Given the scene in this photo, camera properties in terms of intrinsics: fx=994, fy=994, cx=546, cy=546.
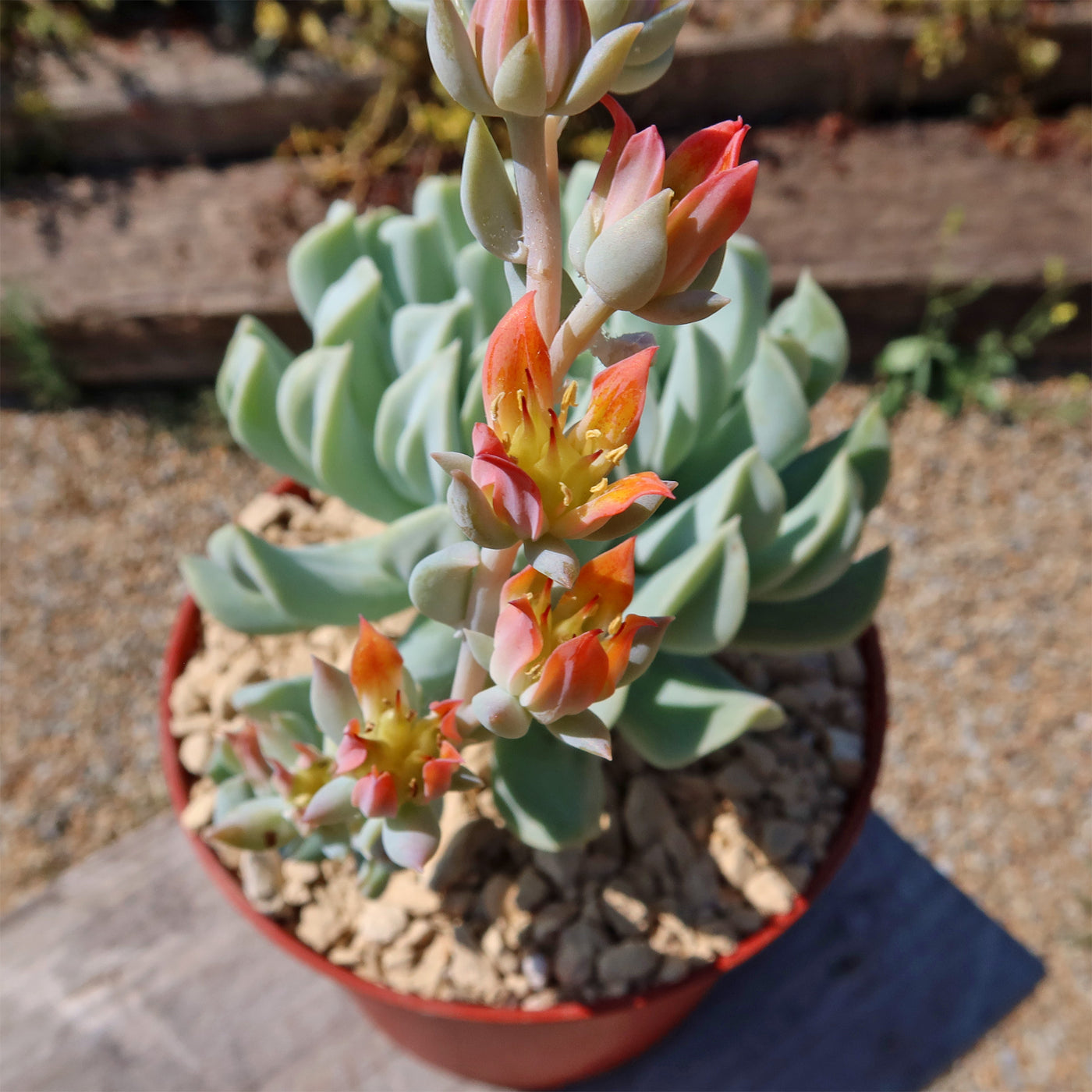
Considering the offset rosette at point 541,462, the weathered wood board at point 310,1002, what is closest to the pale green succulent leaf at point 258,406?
the offset rosette at point 541,462

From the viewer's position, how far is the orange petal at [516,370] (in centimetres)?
36

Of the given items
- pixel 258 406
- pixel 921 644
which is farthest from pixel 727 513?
pixel 921 644

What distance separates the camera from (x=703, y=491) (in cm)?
70

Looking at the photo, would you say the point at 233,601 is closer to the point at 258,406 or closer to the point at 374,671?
the point at 258,406

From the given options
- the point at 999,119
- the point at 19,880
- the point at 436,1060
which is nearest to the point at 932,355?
the point at 999,119

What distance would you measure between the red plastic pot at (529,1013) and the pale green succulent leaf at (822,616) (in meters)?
0.18

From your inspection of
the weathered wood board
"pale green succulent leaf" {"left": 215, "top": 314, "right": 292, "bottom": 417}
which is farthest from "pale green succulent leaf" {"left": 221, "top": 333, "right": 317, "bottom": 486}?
the weathered wood board

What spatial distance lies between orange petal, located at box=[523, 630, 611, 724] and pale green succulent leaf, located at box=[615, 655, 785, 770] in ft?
0.82

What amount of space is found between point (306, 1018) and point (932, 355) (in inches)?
66.1

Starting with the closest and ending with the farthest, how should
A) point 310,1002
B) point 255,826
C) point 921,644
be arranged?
point 255,826
point 310,1002
point 921,644

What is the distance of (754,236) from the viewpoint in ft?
6.26

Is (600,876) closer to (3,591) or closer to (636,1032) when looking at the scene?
(636,1032)

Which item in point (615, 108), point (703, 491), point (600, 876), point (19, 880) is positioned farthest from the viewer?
point (19, 880)

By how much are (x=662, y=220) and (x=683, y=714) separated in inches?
16.6
